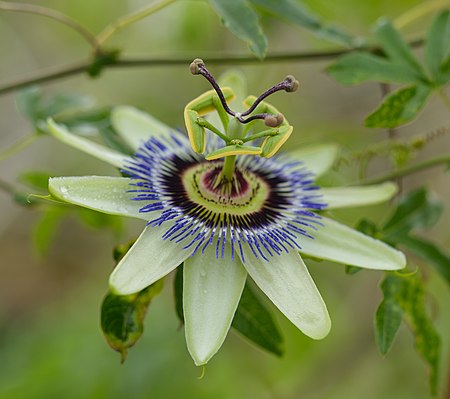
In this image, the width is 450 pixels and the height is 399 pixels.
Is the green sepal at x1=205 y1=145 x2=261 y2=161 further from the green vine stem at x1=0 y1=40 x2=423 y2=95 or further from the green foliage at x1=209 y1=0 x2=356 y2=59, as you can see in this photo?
the green vine stem at x1=0 y1=40 x2=423 y2=95

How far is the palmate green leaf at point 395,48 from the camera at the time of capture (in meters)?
1.62

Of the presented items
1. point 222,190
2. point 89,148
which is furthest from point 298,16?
point 89,148

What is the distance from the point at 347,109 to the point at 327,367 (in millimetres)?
1529

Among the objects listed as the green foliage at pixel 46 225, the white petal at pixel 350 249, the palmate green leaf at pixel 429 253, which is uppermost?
the palmate green leaf at pixel 429 253

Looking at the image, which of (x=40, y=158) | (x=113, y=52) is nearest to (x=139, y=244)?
(x=113, y=52)

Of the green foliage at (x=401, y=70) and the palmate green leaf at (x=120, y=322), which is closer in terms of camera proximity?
the palmate green leaf at (x=120, y=322)

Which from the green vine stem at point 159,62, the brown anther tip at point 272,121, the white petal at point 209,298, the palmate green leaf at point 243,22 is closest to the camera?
the white petal at point 209,298

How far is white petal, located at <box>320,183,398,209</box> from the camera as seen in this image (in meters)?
1.58

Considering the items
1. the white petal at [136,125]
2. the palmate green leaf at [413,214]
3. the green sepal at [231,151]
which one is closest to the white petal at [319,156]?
the palmate green leaf at [413,214]

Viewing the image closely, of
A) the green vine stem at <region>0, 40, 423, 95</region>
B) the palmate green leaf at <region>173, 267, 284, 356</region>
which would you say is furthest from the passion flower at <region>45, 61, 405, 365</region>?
the green vine stem at <region>0, 40, 423, 95</region>

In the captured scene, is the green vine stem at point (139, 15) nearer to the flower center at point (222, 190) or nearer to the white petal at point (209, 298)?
the flower center at point (222, 190)

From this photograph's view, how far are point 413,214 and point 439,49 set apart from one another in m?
0.37

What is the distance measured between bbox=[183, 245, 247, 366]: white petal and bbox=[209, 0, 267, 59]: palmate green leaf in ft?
1.31

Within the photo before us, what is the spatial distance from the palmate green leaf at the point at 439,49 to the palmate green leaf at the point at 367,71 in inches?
1.8
